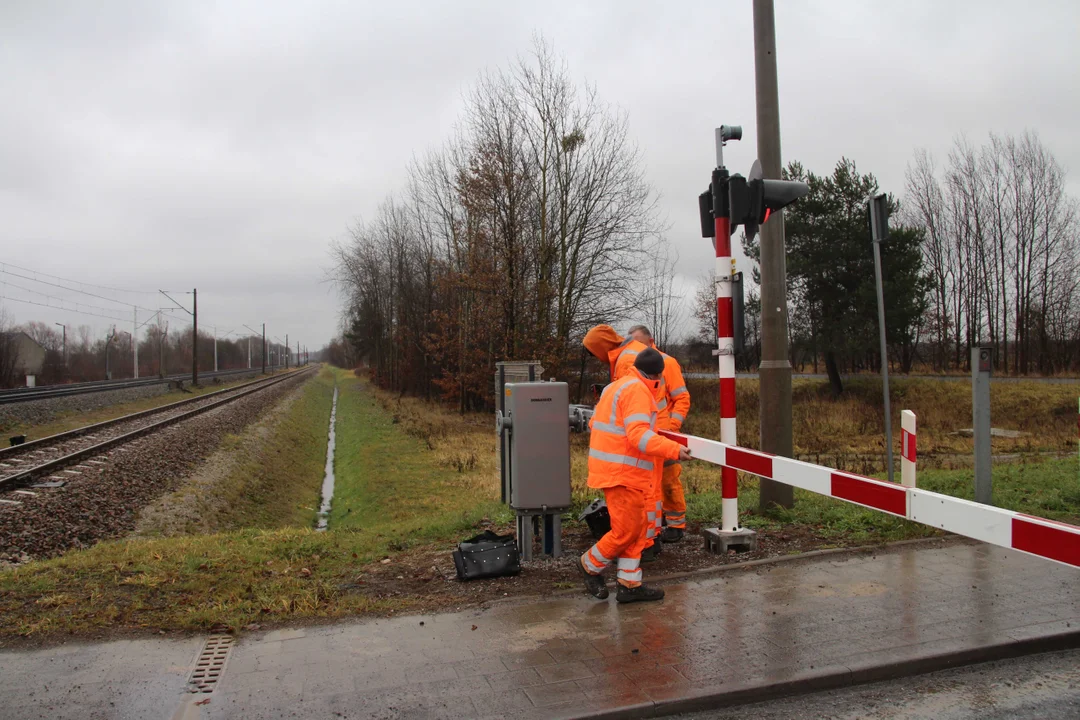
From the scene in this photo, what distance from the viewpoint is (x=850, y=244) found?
32688 millimetres

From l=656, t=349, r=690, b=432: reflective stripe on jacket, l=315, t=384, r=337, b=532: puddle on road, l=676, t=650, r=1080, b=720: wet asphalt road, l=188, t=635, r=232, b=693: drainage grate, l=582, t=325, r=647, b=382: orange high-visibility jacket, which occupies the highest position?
l=582, t=325, r=647, b=382: orange high-visibility jacket

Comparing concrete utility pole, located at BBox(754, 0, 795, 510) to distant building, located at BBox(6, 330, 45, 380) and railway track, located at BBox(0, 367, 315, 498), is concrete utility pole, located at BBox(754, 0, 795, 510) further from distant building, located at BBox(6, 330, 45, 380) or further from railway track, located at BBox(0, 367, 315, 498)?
distant building, located at BBox(6, 330, 45, 380)

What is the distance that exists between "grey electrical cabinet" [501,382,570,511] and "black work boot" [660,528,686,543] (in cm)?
115

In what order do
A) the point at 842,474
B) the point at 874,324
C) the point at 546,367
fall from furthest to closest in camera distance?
the point at 874,324 < the point at 546,367 < the point at 842,474

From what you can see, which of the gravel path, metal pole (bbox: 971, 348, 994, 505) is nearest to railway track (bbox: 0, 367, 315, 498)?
the gravel path

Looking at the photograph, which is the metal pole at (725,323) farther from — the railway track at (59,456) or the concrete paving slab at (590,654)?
the railway track at (59,456)

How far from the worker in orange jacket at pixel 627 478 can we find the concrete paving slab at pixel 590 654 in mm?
219

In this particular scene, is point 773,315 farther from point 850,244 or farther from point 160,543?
point 850,244

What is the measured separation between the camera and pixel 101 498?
1194 cm

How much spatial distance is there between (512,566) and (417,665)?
172 cm

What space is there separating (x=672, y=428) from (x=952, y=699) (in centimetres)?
322

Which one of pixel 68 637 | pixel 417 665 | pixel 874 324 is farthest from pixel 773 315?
pixel 874 324

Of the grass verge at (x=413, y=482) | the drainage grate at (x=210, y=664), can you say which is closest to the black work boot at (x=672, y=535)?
the grass verge at (x=413, y=482)

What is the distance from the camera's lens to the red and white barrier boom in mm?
3186
